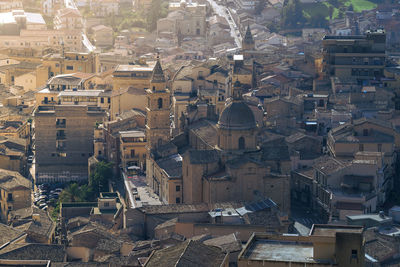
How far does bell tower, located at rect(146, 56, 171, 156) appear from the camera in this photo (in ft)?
240

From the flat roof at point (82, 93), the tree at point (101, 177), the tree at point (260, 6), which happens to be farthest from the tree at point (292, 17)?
the tree at point (101, 177)

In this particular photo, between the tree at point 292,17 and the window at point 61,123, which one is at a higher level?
the tree at point 292,17

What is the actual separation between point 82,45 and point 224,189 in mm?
75260

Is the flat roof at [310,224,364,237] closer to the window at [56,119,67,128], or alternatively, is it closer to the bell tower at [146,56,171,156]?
the bell tower at [146,56,171,156]

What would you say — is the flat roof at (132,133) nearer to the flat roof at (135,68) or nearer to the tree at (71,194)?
the tree at (71,194)

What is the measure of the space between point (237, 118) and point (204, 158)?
122 inches

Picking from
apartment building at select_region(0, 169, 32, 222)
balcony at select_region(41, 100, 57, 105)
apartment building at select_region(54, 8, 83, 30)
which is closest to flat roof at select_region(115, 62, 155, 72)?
balcony at select_region(41, 100, 57, 105)

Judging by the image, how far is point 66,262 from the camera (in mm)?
55000

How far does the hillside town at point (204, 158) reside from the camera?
5447 centimetres

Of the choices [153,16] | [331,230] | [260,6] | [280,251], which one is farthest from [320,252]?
[260,6]

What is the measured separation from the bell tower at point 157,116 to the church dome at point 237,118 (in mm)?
9955

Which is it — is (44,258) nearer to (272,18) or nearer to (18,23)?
(18,23)

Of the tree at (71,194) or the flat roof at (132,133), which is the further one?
the flat roof at (132,133)

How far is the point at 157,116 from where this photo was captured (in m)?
73.1
